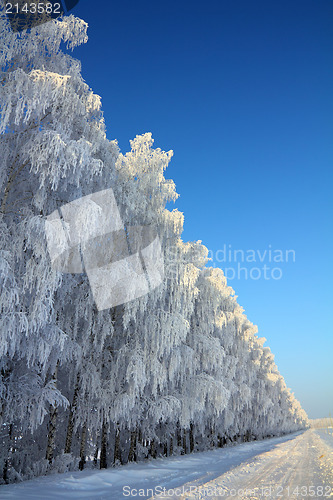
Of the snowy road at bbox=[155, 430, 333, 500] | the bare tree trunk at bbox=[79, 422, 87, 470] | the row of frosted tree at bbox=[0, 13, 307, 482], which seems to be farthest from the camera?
the bare tree trunk at bbox=[79, 422, 87, 470]

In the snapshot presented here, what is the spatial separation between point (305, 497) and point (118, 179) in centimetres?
1080

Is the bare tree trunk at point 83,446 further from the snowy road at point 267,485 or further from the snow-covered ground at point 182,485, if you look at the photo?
the snowy road at point 267,485

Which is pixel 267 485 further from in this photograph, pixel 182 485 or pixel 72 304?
pixel 72 304

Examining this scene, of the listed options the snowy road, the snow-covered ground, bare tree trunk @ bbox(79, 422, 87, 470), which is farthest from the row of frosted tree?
the snowy road

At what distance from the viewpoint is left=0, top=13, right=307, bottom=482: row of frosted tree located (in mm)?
7523

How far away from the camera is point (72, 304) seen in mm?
10992

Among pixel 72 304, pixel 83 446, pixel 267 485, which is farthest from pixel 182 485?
pixel 72 304

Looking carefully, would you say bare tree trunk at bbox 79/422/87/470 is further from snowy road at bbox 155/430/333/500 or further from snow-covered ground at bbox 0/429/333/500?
snowy road at bbox 155/430/333/500

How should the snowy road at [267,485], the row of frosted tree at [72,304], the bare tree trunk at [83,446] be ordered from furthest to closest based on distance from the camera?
the bare tree trunk at [83,446]
the row of frosted tree at [72,304]
the snowy road at [267,485]

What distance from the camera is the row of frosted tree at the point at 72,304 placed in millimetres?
7523

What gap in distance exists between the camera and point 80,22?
903 cm

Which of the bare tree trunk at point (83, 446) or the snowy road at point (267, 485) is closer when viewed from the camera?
the snowy road at point (267, 485)

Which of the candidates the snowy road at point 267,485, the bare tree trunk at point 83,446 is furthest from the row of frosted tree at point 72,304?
the snowy road at point 267,485

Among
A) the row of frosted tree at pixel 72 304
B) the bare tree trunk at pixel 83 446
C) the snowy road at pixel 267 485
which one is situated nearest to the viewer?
the snowy road at pixel 267 485
